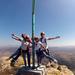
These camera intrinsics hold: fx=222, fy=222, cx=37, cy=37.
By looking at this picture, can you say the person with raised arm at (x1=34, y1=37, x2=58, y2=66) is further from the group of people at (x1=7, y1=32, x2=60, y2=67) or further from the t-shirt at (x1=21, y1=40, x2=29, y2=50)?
the t-shirt at (x1=21, y1=40, x2=29, y2=50)

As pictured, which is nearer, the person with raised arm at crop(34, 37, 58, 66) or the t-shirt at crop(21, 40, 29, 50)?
the t-shirt at crop(21, 40, 29, 50)

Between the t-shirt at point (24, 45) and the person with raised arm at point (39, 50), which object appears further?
the person with raised arm at point (39, 50)

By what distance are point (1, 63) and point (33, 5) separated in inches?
564

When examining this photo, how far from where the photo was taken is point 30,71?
1762 centimetres

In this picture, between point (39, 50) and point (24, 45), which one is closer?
point (24, 45)

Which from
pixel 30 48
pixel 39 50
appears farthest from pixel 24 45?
pixel 39 50

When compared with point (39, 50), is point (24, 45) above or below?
above

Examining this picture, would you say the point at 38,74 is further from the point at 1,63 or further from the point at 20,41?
the point at 1,63

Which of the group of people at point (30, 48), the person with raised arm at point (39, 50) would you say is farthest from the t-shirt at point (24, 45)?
the person with raised arm at point (39, 50)

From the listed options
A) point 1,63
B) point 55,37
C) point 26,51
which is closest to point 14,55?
point 26,51

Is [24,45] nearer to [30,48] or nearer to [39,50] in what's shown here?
[30,48]

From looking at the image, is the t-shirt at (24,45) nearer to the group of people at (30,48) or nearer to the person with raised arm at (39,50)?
the group of people at (30,48)

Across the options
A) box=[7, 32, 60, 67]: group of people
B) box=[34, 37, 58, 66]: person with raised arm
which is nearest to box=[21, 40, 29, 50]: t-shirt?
box=[7, 32, 60, 67]: group of people

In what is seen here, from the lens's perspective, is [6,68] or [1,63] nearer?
[6,68]
